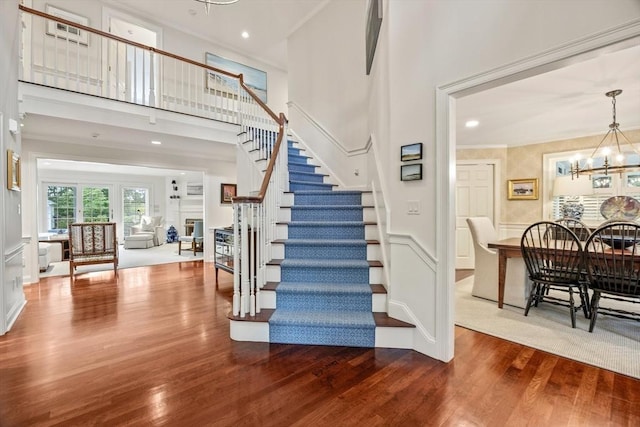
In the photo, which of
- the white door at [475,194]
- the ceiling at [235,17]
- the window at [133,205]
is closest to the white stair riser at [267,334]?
the white door at [475,194]

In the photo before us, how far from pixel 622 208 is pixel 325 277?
14.1 ft

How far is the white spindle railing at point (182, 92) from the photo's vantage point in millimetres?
2561

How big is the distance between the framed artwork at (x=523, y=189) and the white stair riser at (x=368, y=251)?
4.37 meters

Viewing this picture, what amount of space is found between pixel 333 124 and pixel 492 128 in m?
2.67

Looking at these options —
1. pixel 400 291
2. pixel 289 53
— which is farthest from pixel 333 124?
pixel 400 291

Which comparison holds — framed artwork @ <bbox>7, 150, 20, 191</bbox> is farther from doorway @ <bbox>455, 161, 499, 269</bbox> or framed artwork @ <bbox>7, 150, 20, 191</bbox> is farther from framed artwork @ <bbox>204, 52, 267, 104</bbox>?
doorway @ <bbox>455, 161, 499, 269</bbox>

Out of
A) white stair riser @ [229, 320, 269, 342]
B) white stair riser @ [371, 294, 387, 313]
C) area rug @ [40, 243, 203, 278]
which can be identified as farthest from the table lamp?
area rug @ [40, 243, 203, 278]

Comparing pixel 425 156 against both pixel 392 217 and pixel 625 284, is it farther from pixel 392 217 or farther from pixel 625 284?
pixel 625 284

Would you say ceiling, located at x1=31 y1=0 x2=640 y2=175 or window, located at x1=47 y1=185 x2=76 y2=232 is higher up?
ceiling, located at x1=31 y1=0 x2=640 y2=175

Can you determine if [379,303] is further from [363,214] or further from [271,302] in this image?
[363,214]

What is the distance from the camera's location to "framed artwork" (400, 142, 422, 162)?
2.26m

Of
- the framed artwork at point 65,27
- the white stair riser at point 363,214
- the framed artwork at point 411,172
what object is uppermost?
the framed artwork at point 65,27

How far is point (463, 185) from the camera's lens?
19.1ft

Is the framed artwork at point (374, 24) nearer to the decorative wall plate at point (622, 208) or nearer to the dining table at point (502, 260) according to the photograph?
the dining table at point (502, 260)
